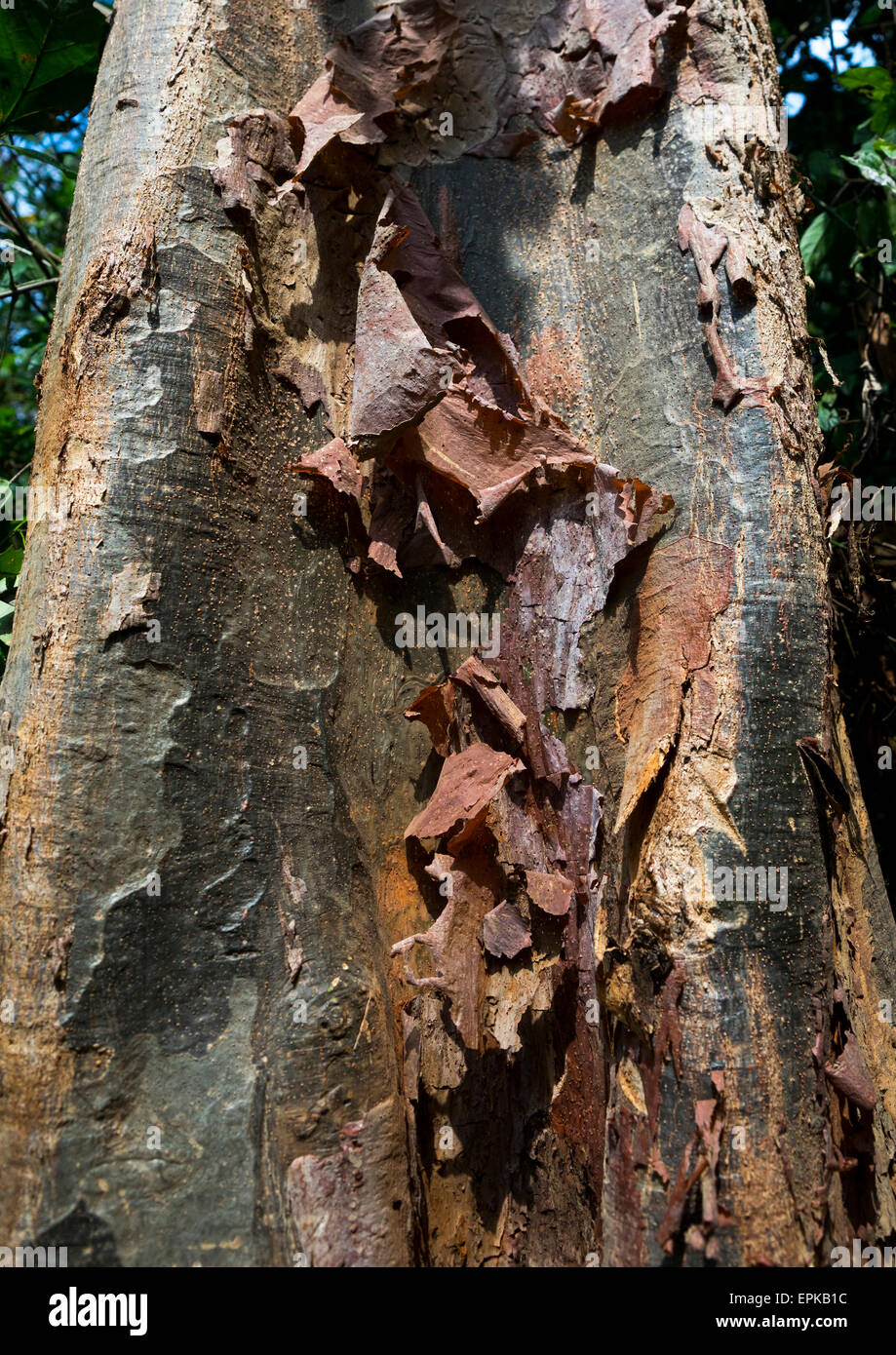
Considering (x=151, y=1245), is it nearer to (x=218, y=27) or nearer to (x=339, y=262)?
(x=339, y=262)

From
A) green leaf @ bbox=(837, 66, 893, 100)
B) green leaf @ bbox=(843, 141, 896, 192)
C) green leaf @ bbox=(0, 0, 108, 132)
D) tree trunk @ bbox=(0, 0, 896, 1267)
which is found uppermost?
green leaf @ bbox=(837, 66, 893, 100)

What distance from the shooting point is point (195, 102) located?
189cm

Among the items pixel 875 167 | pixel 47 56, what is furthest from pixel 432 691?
pixel 875 167

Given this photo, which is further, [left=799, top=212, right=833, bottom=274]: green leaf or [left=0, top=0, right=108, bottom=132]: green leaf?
[left=799, top=212, right=833, bottom=274]: green leaf

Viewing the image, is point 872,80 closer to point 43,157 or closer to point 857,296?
point 857,296

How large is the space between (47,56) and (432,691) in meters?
1.94

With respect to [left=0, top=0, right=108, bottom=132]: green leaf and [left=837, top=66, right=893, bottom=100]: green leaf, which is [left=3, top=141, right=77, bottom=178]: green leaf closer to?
[left=0, top=0, right=108, bottom=132]: green leaf

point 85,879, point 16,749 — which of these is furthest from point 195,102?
point 85,879

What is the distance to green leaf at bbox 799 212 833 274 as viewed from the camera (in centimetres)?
285

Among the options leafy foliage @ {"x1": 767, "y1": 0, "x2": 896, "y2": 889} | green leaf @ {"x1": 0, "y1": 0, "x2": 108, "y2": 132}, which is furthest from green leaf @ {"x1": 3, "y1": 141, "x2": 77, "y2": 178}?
leafy foliage @ {"x1": 767, "y1": 0, "x2": 896, "y2": 889}

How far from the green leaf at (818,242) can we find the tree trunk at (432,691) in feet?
2.90

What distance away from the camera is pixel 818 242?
2865 mm

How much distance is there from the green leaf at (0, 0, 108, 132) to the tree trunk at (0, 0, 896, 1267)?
0.34 metres
